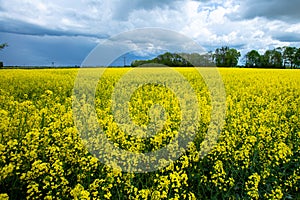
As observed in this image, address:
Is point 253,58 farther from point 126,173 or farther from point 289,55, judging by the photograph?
point 126,173

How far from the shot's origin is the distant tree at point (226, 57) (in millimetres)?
51781

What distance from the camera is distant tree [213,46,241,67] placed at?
Result: 51.8 m

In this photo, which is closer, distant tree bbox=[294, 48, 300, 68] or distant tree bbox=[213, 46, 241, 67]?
distant tree bbox=[213, 46, 241, 67]

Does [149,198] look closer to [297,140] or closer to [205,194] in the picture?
[205,194]

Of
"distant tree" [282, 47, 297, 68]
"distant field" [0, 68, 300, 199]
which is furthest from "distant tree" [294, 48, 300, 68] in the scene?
"distant field" [0, 68, 300, 199]

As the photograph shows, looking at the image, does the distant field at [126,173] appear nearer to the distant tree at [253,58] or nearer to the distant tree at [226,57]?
the distant tree at [226,57]

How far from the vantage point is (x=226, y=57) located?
174ft

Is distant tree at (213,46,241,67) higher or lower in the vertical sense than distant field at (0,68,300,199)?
higher

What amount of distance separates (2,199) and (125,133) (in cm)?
206

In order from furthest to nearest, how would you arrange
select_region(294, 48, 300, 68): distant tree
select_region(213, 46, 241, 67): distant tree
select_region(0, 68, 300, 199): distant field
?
1. select_region(294, 48, 300, 68): distant tree
2. select_region(213, 46, 241, 67): distant tree
3. select_region(0, 68, 300, 199): distant field

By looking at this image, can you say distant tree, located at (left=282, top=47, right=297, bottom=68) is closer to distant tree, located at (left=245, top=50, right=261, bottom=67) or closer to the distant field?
distant tree, located at (left=245, top=50, right=261, bottom=67)

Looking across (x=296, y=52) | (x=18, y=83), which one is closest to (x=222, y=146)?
(x=18, y=83)

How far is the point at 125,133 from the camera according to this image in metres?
4.13

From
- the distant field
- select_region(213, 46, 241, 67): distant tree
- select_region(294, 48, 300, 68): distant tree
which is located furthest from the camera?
select_region(294, 48, 300, 68): distant tree
